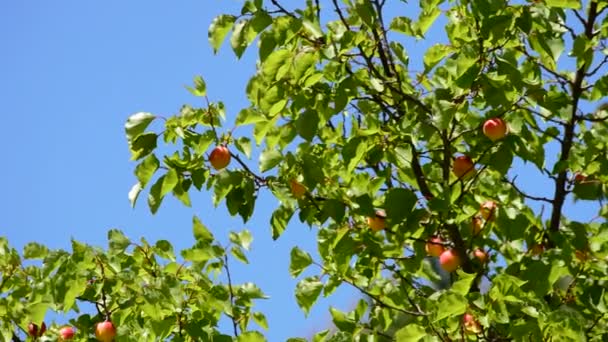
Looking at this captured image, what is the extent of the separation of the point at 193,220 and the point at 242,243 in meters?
0.31

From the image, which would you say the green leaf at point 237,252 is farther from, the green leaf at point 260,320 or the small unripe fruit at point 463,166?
the small unripe fruit at point 463,166

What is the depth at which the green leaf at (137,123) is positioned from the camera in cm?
396

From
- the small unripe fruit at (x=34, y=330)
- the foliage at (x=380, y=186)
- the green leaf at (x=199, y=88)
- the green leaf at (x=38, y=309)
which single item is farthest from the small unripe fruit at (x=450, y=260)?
the small unripe fruit at (x=34, y=330)

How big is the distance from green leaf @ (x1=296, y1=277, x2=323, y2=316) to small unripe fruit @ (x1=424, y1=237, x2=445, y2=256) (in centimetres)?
50

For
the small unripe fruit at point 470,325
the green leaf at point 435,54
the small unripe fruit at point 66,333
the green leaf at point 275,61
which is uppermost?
the green leaf at point 435,54

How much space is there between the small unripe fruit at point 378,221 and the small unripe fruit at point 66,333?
5.17ft

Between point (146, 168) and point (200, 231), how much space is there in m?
0.34

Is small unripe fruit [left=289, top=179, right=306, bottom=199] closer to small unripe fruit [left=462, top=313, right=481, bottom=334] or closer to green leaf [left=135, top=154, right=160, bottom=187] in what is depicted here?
green leaf [left=135, top=154, right=160, bottom=187]

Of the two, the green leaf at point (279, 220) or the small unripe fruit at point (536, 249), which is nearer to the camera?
the green leaf at point (279, 220)

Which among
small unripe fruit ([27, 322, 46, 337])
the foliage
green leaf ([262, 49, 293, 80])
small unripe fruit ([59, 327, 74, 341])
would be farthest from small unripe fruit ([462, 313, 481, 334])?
small unripe fruit ([27, 322, 46, 337])

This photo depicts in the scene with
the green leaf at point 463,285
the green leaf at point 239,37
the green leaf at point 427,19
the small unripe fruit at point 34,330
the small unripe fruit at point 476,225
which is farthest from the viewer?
the small unripe fruit at point 34,330

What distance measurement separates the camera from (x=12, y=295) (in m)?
4.70

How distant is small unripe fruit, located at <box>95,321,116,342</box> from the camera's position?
4312 mm

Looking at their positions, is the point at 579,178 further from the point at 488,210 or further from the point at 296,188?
the point at 296,188
